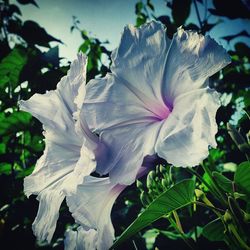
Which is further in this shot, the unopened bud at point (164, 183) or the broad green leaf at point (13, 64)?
the broad green leaf at point (13, 64)

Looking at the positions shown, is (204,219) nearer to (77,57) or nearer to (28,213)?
(28,213)

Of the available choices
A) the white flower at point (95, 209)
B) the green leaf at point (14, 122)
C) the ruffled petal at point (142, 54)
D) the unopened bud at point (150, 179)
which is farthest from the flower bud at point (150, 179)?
the green leaf at point (14, 122)

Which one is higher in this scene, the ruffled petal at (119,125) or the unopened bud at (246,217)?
the ruffled petal at (119,125)

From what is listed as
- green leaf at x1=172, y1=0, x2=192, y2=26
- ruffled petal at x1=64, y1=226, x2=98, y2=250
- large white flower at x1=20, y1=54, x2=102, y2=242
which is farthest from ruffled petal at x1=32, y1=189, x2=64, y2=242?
green leaf at x1=172, y1=0, x2=192, y2=26

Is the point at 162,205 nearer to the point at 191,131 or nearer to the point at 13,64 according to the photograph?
the point at 191,131

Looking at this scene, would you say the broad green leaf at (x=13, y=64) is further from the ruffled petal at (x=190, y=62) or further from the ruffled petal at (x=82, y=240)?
the ruffled petal at (x=190, y=62)

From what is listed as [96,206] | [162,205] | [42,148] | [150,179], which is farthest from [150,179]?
[42,148]
